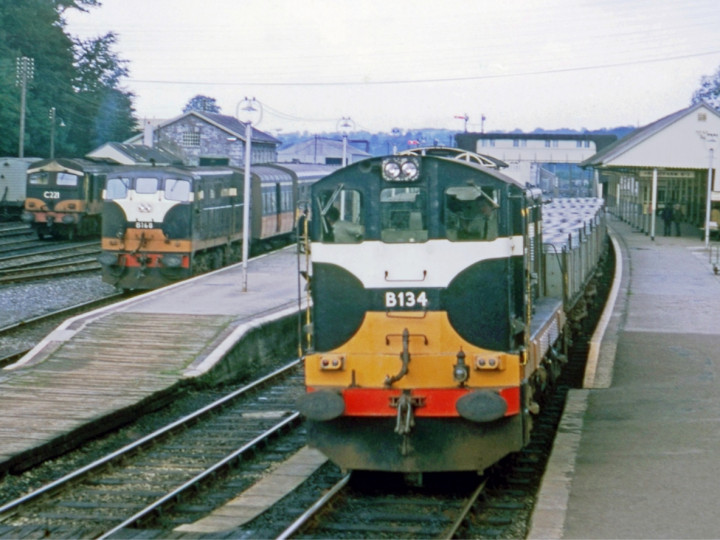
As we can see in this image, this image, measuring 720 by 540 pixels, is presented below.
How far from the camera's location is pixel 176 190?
23.3 meters

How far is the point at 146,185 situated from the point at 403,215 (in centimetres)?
1476

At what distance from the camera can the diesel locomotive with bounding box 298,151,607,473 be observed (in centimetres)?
913

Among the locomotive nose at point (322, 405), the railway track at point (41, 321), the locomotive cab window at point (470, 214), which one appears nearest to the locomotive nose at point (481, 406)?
the locomotive nose at point (322, 405)

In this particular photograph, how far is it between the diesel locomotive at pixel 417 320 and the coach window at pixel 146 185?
562 inches

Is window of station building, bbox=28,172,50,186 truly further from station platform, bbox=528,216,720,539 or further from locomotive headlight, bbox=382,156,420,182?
A: locomotive headlight, bbox=382,156,420,182

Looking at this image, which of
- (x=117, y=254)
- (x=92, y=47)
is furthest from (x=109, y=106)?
(x=117, y=254)

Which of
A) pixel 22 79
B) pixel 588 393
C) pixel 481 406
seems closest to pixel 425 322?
pixel 481 406

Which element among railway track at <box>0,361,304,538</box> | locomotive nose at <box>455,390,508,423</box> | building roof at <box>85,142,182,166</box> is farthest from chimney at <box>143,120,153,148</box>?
locomotive nose at <box>455,390,508,423</box>

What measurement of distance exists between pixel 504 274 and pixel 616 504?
2.13m

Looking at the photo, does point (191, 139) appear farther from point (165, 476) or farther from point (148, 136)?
point (165, 476)

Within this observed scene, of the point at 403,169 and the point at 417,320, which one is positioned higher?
the point at 403,169

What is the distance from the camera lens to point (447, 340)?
917 centimetres

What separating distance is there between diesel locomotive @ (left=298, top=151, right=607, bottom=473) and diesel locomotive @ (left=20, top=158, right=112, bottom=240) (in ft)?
90.3

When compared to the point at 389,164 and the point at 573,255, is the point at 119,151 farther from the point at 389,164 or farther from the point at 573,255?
the point at 389,164
